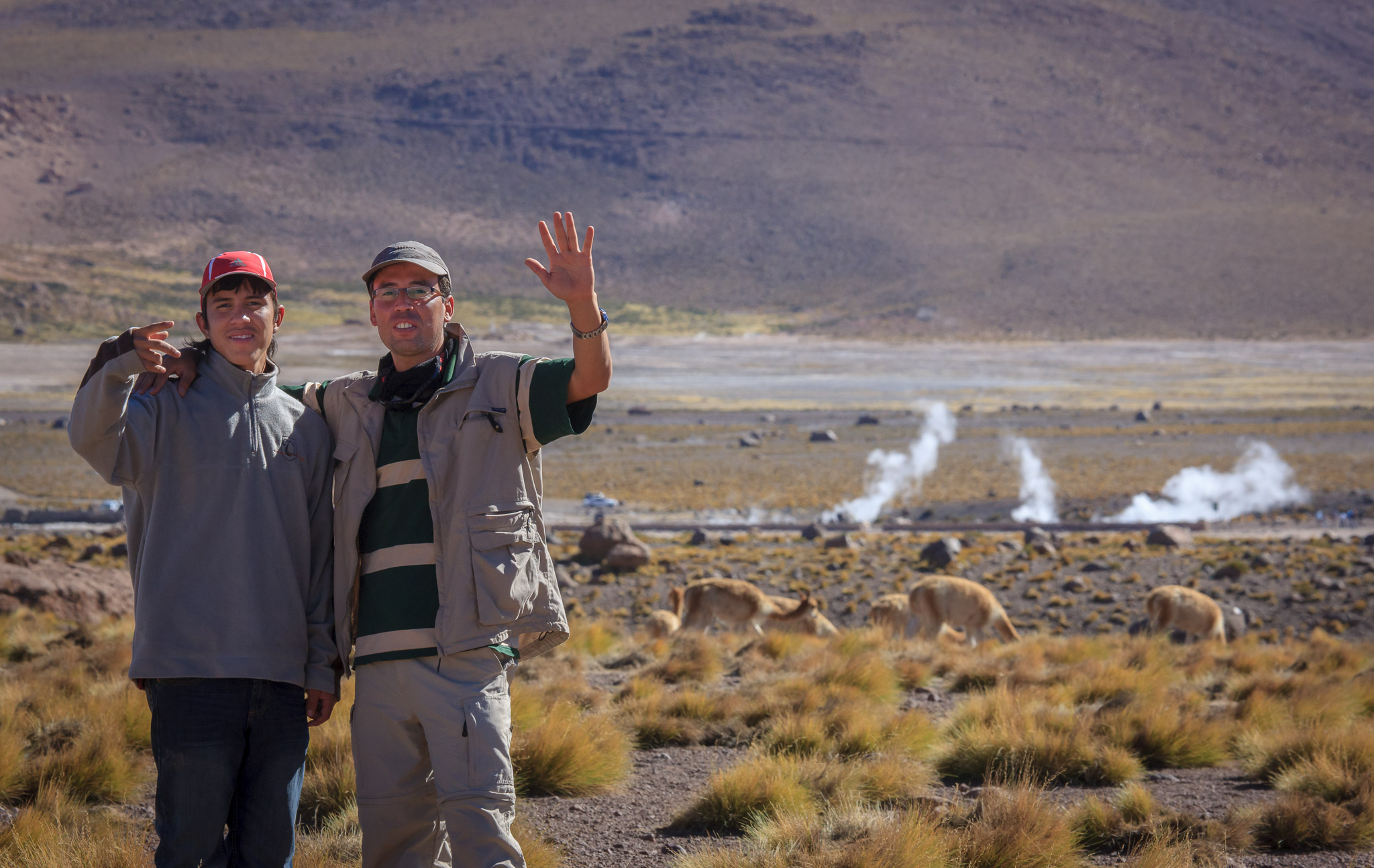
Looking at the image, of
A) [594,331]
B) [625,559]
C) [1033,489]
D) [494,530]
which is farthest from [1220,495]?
[494,530]

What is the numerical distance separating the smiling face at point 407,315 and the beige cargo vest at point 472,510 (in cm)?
13

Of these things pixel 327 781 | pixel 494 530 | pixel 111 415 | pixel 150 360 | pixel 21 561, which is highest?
pixel 150 360

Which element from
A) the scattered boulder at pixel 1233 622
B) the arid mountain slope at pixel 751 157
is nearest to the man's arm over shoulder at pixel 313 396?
the scattered boulder at pixel 1233 622

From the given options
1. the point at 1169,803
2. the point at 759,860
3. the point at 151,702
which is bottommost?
the point at 1169,803

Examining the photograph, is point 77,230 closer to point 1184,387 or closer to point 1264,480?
point 1184,387

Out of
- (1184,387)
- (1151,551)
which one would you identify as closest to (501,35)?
(1184,387)

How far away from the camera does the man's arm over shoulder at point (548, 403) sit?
3430mm

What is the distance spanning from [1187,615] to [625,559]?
9694mm

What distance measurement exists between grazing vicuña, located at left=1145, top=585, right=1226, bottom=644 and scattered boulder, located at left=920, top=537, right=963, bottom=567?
299 inches

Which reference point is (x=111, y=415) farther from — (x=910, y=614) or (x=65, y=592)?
(x=910, y=614)

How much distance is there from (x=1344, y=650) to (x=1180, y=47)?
213 metres

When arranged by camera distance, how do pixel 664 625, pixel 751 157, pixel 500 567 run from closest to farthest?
pixel 500 567, pixel 664 625, pixel 751 157

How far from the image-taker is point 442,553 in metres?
3.37

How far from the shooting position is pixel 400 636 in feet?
10.9
